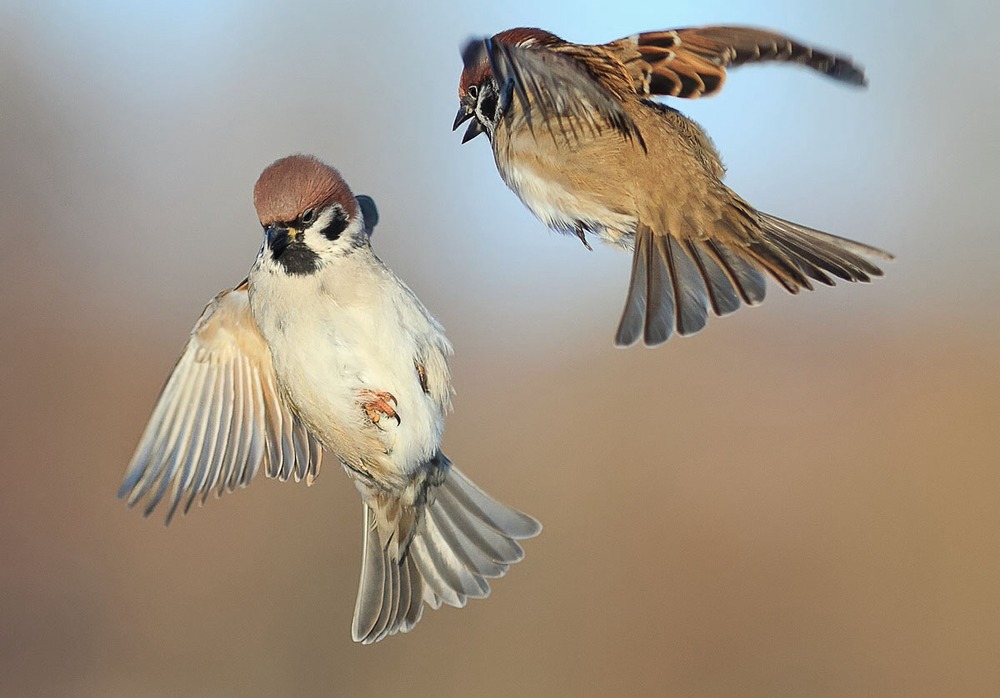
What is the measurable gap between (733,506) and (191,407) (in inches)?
134

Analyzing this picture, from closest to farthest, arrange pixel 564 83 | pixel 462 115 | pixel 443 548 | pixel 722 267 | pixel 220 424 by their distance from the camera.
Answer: pixel 564 83 < pixel 462 115 < pixel 722 267 < pixel 220 424 < pixel 443 548

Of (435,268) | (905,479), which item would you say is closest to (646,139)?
(435,268)

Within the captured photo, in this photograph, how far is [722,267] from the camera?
131 centimetres

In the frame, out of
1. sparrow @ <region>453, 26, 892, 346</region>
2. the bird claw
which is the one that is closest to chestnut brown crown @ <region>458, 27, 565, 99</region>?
sparrow @ <region>453, 26, 892, 346</region>

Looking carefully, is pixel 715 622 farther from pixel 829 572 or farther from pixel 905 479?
pixel 905 479

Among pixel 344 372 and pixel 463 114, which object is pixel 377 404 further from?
pixel 463 114

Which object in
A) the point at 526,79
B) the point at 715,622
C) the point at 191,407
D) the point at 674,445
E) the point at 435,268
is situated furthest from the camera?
the point at 674,445

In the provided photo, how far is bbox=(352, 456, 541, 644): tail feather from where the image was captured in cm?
169

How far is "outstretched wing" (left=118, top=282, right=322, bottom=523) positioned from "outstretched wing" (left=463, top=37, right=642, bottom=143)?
60 cm

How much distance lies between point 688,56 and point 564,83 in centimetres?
31

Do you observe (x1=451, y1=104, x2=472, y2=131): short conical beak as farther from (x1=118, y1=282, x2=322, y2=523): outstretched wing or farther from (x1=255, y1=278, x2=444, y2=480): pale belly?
(x1=118, y1=282, x2=322, y2=523): outstretched wing

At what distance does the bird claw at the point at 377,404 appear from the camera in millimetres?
1379

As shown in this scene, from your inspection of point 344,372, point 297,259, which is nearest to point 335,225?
point 297,259

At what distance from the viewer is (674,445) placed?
4.59 metres
